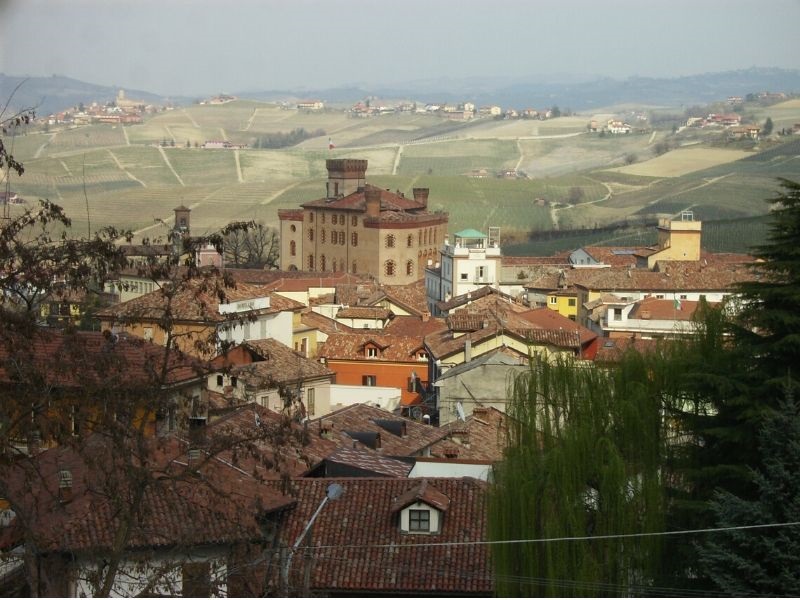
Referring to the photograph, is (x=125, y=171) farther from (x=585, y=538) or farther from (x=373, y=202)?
(x=585, y=538)

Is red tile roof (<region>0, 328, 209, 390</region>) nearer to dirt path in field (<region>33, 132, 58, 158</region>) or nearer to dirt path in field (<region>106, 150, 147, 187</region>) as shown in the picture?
dirt path in field (<region>106, 150, 147, 187</region>)

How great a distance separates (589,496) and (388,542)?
199cm

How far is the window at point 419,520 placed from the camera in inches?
496

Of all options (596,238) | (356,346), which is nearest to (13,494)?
(356,346)

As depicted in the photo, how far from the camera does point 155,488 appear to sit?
7.80 m

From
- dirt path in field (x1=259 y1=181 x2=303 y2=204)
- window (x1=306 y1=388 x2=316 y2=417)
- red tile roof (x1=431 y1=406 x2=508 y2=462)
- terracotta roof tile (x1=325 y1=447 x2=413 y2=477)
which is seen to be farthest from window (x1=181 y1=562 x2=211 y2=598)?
dirt path in field (x1=259 y1=181 x2=303 y2=204)

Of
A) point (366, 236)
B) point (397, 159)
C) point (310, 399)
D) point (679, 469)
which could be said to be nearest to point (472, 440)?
point (310, 399)

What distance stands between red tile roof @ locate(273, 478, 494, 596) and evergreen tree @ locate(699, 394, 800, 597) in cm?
279

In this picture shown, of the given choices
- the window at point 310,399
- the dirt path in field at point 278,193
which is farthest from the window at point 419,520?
the dirt path in field at point 278,193

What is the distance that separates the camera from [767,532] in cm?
901

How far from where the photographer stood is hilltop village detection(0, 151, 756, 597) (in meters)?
8.09

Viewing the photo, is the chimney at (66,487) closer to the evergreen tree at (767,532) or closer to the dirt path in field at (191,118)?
the evergreen tree at (767,532)

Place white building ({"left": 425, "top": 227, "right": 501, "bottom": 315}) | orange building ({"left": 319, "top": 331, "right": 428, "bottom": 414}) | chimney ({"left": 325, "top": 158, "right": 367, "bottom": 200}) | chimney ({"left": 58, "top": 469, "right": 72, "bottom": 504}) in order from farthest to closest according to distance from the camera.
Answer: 1. chimney ({"left": 325, "top": 158, "right": 367, "bottom": 200})
2. white building ({"left": 425, "top": 227, "right": 501, "bottom": 315})
3. orange building ({"left": 319, "top": 331, "right": 428, "bottom": 414})
4. chimney ({"left": 58, "top": 469, "right": 72, "bottom": 504})

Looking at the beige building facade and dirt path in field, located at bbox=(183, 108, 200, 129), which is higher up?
the beige building facade
